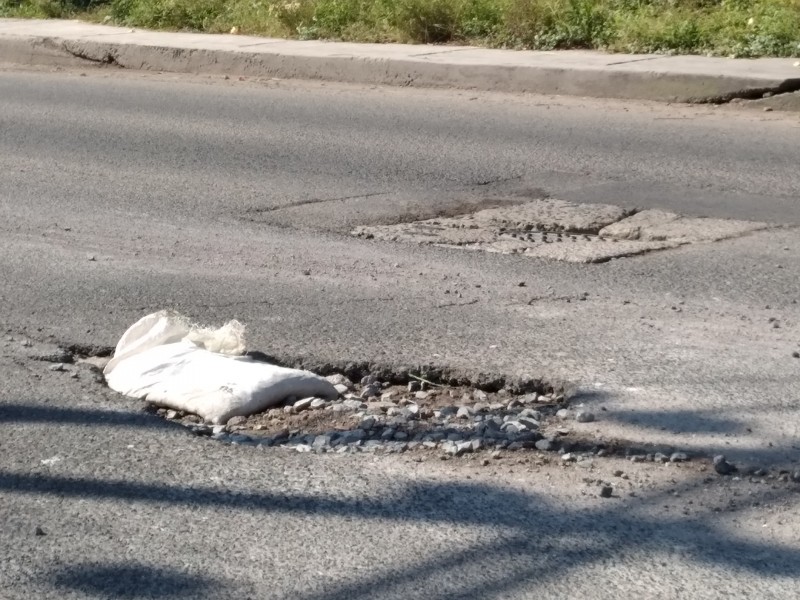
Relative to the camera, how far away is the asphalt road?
361 cm

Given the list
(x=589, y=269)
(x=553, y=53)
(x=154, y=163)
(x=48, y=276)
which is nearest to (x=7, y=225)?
(x=48, y=276)

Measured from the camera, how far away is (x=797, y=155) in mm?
9492

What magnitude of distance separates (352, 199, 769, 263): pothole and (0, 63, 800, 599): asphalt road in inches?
7.4

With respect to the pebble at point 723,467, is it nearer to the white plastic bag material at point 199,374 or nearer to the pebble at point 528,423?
the pebble at point 528,423

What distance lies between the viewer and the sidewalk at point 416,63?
1209cm

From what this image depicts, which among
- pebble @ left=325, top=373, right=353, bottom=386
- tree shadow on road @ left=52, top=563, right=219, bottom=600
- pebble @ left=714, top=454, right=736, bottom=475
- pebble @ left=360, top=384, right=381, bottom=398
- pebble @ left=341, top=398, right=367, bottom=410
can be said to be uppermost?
tree shadow on road @ left=52, top=563, right=219, bottom=600

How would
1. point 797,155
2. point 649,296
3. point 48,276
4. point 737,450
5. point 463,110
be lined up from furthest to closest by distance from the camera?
point 463,110 → point 797,155 → point 48,276 → point 649,296 → point 737,450

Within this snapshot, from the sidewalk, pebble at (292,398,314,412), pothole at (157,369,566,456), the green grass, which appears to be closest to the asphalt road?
pothole at (157,369,566,456)

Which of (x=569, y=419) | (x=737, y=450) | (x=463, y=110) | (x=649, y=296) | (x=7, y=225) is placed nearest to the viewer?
(x=737, y=450)

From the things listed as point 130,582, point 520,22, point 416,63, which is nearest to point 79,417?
point 130,582

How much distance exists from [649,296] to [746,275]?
647 mm

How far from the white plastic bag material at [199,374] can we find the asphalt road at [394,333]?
17 centimetres

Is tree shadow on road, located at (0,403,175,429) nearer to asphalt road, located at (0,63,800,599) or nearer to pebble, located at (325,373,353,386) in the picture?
asphalt road, located at (0,63,800,599)

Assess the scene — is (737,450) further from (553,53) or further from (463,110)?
→ (553,53)
